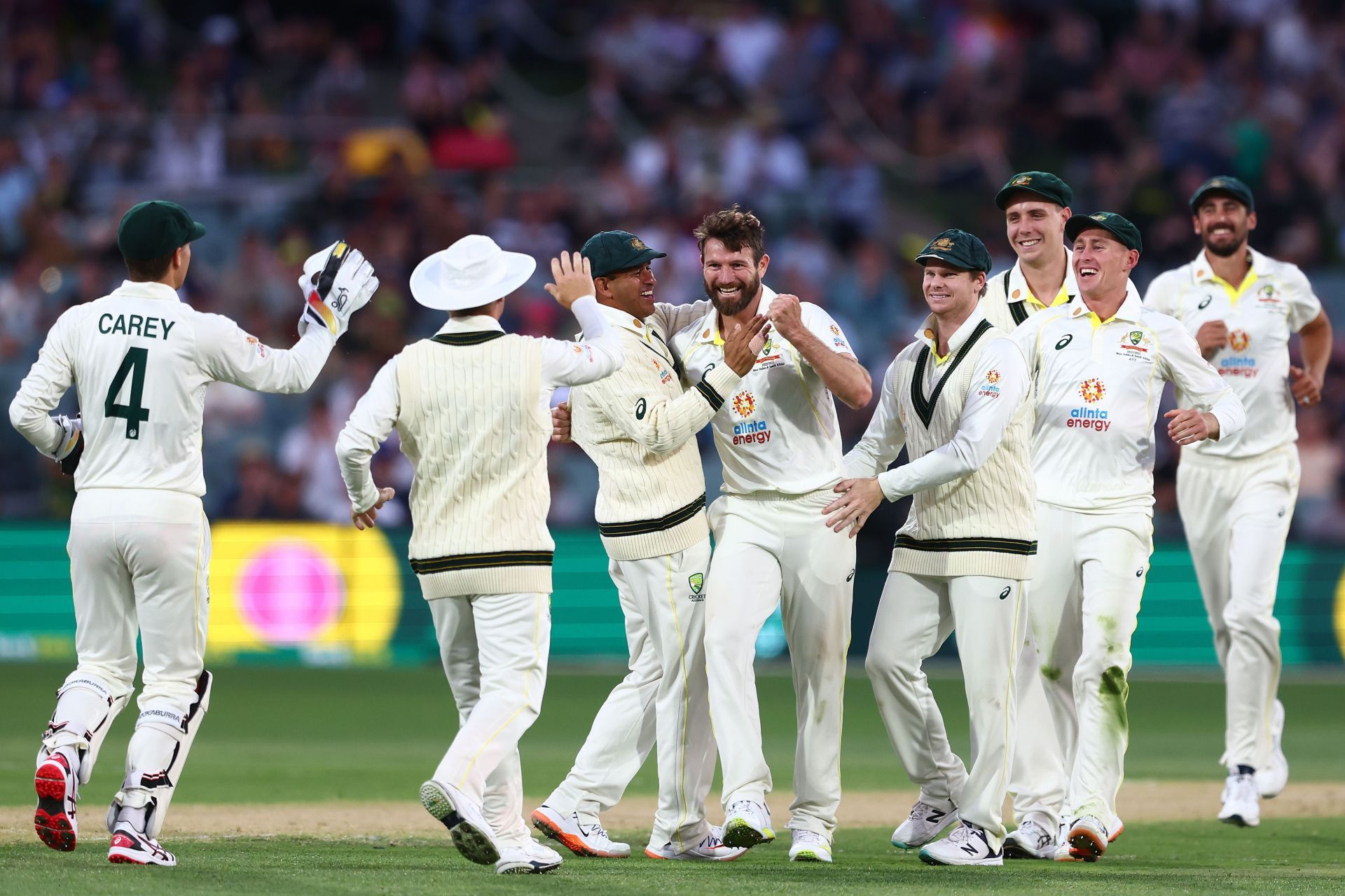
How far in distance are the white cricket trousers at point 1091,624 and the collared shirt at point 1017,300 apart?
3.04 ft

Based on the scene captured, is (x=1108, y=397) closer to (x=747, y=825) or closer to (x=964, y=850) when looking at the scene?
(x=964, y=850)

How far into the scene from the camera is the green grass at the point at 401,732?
34.4 ft

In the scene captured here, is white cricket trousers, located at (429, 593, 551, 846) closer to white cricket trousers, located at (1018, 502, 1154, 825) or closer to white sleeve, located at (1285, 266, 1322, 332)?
white cricket trousers, located at (1018, 502, 1154, 825)

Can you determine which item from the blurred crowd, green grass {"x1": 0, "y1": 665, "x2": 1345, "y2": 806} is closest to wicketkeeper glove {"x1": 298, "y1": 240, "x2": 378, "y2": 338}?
green grass {"x1": 0, "y1": 665, "x2": 1345, "y2": 806}

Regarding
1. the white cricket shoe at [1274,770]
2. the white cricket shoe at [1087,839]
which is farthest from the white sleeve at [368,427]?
the white cricket shoe at [1274,770]

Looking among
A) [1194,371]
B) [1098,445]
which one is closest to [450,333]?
[1098,445]

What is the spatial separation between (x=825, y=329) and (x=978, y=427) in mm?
772

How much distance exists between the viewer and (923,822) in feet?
26.6

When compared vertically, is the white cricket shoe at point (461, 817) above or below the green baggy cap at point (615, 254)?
below

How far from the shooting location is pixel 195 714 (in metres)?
7.16

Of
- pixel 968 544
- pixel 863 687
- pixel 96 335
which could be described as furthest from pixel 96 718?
pixel 863 687

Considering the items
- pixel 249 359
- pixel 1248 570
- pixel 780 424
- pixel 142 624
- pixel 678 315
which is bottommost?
pixel 142 624

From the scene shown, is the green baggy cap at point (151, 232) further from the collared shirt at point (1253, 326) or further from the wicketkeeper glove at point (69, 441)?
the collared shirt at point (1253, 326)

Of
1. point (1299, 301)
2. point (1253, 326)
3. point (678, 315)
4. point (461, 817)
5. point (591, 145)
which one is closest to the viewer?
point (461, 817)
